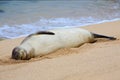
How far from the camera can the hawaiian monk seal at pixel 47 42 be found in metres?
4.51

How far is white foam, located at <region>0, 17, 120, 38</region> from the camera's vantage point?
26.5 feet

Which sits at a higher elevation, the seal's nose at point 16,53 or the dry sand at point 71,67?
the dry sand at point 71,67

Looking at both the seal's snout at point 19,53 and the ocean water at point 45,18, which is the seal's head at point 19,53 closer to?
the seal's snout at point 19,53

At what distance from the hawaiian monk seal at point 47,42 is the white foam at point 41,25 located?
254cm

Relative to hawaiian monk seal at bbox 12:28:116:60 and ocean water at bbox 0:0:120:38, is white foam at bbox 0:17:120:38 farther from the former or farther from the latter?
hawaiian monk seal at bbox 12:28:116:60

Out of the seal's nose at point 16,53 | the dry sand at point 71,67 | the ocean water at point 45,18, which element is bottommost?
the ocean water at point 45,18

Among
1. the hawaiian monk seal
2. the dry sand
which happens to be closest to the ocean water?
the hawaiian monk seal

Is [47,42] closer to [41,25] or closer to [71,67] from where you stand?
[71,67]

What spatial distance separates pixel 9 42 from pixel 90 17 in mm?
4547

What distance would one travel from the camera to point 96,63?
12.5 feet

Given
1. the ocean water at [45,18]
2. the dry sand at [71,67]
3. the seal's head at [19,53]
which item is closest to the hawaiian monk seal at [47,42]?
the seal's head at [19,53]

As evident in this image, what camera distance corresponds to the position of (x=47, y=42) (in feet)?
15.8

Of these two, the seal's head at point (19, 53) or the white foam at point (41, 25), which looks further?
the white foam at point (41, 25)

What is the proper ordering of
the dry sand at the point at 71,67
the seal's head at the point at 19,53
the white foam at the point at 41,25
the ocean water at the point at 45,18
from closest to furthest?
1. the dry sand at the point at 71,67
2. the seal's head at the point at 19,53
3. the white foam at the point at 41,25
4. the ocean water at the point at 45,18
